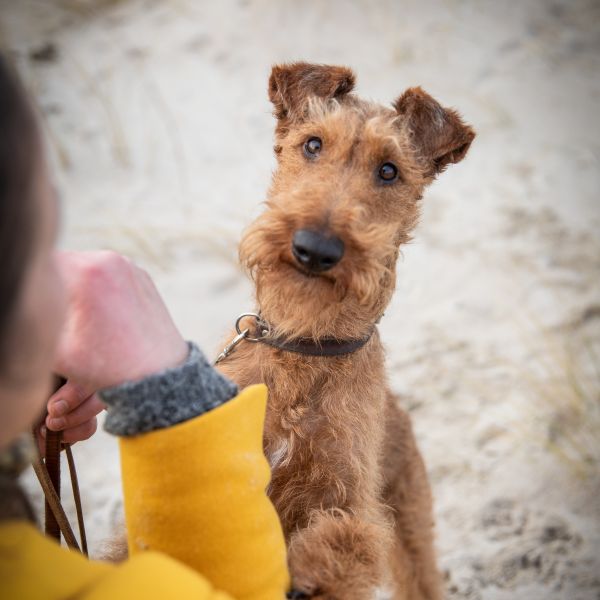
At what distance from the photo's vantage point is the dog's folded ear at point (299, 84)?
2299mm

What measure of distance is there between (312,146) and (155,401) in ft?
4.50

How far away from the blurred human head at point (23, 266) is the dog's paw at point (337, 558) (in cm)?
83

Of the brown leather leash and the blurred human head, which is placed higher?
the blurred human head

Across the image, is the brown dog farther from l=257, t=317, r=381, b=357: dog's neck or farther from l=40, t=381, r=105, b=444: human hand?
l=40, t=381, r=105, b=444: human hand

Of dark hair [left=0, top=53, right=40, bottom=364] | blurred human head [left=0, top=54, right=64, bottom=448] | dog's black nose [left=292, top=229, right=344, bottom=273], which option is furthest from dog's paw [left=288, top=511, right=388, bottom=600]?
dark hair [left=0, top=53, right=40, bottom=364]

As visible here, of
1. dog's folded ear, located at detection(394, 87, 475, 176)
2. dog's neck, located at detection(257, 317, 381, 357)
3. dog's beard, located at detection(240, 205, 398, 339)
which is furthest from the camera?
dog's folded ear, located at detection(394, 87, 475, 176)

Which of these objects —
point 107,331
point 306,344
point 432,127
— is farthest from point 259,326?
point 432,127

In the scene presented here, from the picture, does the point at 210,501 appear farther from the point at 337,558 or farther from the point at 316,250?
the point at 316,250

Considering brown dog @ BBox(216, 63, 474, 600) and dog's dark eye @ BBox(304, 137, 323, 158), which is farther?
dog's dark eye @ BBox(304, 137, 323, 158)

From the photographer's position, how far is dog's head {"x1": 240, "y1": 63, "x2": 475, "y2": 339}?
5.68 ft

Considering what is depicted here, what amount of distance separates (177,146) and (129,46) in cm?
165

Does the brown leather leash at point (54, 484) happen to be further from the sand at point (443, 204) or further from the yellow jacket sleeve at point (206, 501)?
the sand at point (443, 204)

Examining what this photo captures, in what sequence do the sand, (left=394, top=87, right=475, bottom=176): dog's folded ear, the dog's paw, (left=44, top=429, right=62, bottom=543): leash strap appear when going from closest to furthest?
the dog's paw, (left=44, top=429, right=62, bottom=543): leash strap, (left=394, top=87, right=475, bottom=176): dog's folded ear, the sand

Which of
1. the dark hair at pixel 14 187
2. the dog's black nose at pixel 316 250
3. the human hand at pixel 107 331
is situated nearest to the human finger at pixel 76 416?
the human hand at pixel 107 331
